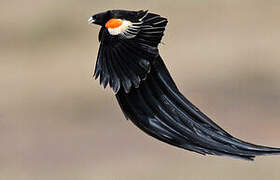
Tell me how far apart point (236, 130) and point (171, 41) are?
2.15 m

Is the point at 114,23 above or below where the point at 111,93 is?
above

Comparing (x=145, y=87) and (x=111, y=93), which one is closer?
(x=145, y=87)

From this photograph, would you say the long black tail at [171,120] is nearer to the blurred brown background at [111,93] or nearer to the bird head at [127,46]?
the bird head at [127,46]

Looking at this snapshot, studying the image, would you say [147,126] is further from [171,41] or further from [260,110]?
[171,41]

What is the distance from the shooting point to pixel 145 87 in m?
2.67

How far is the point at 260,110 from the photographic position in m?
8.73

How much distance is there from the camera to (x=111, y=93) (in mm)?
9227

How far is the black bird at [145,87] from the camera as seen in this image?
2.59 metres

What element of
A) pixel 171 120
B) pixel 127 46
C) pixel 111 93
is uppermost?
pixel 127 46

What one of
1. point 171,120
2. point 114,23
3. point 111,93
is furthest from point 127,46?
point 111,93

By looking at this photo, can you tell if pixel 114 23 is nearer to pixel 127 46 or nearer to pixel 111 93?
pixel 127 46

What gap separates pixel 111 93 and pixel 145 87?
21.5ft

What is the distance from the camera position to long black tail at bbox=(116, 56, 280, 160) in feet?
8.38

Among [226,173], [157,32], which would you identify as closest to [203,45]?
[226,173]
